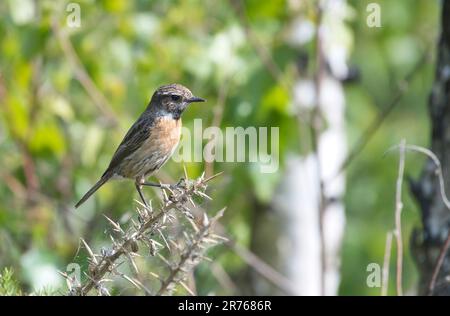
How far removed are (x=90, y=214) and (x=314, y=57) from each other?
3988 millimetres

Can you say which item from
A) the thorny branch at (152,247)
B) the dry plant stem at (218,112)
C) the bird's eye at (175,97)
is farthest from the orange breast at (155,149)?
the thorny branch at (152,247)

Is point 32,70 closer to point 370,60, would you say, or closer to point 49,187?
point 49,187

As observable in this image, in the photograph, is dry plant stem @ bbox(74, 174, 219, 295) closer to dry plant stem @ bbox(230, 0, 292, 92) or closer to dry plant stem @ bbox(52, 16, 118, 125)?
dry plant stem @ bbox(230, 0, 292, 92)

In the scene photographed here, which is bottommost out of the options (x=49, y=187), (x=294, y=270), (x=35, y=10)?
(x=294, y=270)

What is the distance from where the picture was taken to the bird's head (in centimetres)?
567

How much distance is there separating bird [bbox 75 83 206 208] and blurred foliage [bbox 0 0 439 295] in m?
1.04

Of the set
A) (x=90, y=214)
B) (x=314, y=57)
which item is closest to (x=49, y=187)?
(x=90, y=214)

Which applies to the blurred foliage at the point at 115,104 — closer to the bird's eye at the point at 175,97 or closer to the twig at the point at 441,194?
the bird's eye at the point at 175,97

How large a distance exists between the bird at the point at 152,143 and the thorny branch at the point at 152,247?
259 centimetres

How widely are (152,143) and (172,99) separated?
1.16 feet

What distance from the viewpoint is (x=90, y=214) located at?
10.1 metres

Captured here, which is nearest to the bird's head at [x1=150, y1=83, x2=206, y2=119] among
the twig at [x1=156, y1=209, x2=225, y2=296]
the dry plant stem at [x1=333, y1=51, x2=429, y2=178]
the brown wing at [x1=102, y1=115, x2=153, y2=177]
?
the brown wing at [x1=102, y1=115, x2=153, y2=177]

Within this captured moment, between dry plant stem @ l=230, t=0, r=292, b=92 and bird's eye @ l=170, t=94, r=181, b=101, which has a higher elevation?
dry plant stem @ l=230, t=0, r=292, b=92

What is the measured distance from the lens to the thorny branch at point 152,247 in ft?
9.05
